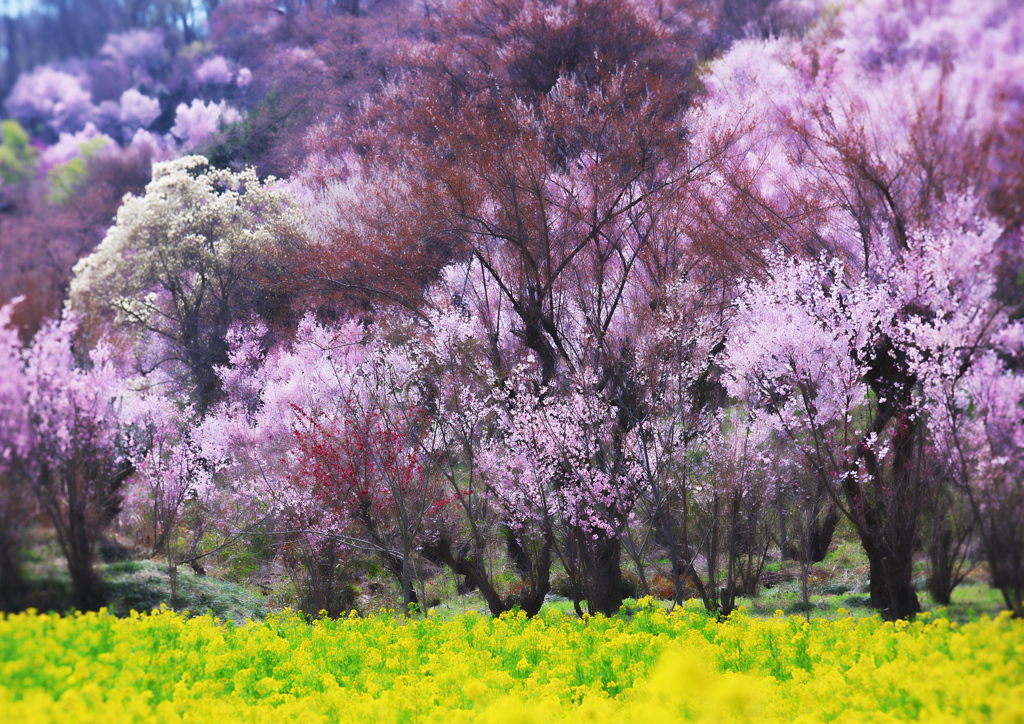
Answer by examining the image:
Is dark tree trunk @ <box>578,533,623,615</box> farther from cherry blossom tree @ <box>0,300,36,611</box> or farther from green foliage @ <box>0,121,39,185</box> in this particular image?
green foliage @ <box>0,121,39,185</box>

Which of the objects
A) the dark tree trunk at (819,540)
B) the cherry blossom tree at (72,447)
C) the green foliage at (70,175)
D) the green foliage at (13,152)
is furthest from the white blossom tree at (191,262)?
the dark tree trunk at (819,540)

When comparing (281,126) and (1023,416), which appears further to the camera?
(281,126)

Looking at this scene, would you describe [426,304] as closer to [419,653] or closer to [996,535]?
[419,653]

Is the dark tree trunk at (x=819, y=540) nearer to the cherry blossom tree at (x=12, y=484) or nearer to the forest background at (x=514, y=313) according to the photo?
the forest background at (x=514, y=313)

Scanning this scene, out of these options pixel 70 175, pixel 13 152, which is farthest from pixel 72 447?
pixel 70 175

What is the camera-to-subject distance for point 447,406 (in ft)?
27.0

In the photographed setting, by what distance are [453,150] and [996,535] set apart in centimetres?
729

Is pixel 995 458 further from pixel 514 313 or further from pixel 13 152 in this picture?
pixel 13 152

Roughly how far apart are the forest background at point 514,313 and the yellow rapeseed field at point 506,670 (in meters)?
0.39

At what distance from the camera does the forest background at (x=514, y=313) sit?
4.54 m

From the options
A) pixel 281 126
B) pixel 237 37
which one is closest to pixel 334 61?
pixel 237 37

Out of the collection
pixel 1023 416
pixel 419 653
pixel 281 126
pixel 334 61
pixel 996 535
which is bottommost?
pixel 419 653

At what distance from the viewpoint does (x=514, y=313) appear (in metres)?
8.79

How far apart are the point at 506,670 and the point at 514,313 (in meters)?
4.54
